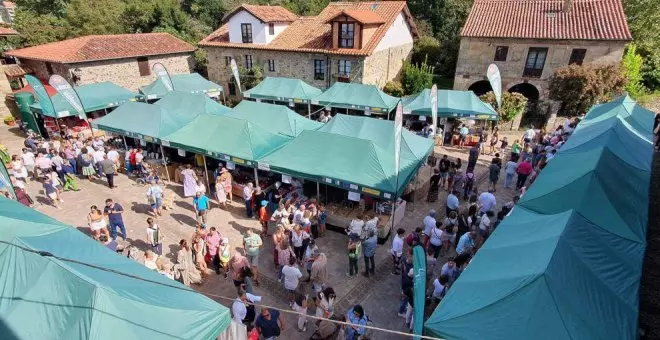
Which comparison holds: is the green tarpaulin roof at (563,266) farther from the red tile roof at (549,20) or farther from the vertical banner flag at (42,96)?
the vertical banner flag at (42,96)

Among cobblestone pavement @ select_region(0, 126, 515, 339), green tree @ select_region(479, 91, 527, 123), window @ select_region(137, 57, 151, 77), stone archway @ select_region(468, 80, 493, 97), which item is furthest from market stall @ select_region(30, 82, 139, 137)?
stone archway @ select_region(468, 80, 493, 97)

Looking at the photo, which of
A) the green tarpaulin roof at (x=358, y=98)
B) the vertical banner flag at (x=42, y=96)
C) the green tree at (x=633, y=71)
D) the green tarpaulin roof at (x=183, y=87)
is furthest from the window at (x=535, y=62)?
the vertical banner flag at (x=42, y=96)

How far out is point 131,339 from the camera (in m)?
4.72

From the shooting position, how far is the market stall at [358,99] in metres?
17.2

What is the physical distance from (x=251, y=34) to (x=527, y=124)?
17448 mm

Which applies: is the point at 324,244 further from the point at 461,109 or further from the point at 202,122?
the point at 461,109

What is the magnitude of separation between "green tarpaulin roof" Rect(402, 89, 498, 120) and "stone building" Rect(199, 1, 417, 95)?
4564 millimetres

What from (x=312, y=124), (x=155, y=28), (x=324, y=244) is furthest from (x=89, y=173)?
(x=155, y=28)

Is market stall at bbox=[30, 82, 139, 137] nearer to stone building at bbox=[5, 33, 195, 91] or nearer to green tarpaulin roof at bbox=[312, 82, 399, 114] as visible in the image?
stone building at bbox=[5, 33, 195, 91]

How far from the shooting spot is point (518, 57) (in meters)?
21.3

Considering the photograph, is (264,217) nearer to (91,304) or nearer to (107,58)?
(91,304)

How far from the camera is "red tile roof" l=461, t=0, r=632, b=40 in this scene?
19547 millimetres

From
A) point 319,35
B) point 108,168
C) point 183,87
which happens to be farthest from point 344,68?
point 108,168

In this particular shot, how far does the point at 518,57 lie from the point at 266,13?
16.0 m
